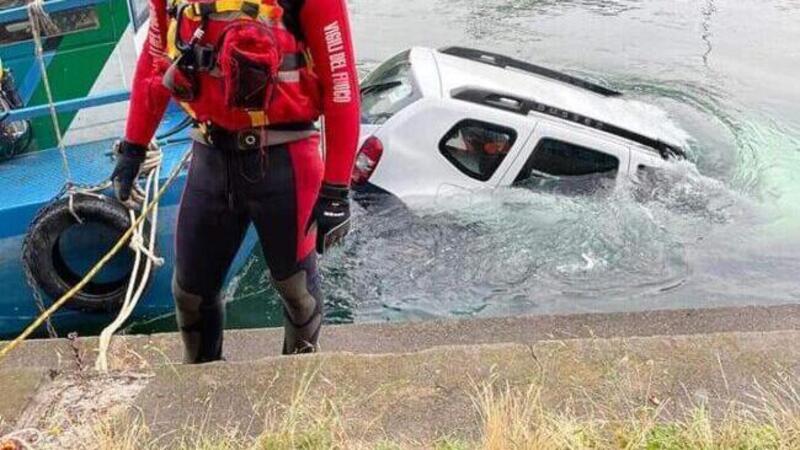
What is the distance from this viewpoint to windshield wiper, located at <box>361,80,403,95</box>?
20.6ft

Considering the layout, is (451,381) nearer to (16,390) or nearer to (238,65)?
(238,65)

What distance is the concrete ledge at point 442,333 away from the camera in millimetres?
3758

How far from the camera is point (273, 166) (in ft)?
9.78

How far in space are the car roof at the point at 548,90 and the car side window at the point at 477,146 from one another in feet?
0.89

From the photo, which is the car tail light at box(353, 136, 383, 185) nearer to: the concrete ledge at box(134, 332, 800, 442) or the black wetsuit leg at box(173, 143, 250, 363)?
the black wetsuit leg at box(173, 143, 250, 363)

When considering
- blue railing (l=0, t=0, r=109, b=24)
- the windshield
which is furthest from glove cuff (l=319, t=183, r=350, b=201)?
blue railing (l=0, t=0, r=109, b=24)

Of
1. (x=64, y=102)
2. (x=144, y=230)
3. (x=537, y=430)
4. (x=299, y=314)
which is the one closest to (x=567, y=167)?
(x=144, y=230)

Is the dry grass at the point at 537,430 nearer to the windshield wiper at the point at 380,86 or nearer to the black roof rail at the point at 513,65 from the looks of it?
the windshield wiper at the point at 380,86

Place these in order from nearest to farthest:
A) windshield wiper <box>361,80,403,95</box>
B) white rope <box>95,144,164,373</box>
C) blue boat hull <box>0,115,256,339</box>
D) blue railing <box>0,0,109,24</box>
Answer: white rope <box>95,144,164,373</box> → blue boat hull <box>0,115,256,339</box> → blue railing <box>0,0,109,24</box> → windshield wiper <box>361,80,403,95</box>

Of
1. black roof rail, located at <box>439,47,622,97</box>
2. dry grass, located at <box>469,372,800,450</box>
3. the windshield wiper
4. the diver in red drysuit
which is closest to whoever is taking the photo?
dry grass, located at <box>469,372,800,450</box>

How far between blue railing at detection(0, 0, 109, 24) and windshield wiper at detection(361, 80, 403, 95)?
1.98 metres

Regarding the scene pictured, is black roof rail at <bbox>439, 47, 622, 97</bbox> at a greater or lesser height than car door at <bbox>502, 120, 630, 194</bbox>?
greater

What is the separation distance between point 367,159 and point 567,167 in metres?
1.40

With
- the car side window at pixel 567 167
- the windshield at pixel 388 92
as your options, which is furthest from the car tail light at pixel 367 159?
the car side window at pixel 567 167
